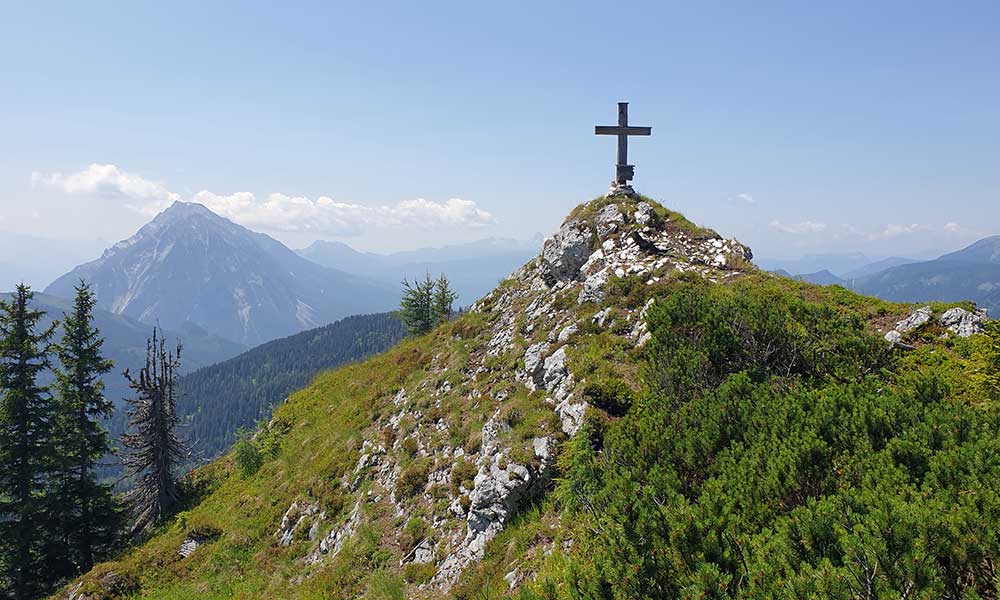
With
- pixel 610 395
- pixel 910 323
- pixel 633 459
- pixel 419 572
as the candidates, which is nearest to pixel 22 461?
pixel 419 572

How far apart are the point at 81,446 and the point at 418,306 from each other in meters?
22.3

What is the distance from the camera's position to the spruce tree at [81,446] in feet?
77.2

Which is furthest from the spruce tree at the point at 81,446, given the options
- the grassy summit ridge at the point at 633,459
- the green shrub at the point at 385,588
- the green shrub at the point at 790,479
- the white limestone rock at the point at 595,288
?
the green shrub at the point at 790,479

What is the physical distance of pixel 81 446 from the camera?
→ 24.4 metres

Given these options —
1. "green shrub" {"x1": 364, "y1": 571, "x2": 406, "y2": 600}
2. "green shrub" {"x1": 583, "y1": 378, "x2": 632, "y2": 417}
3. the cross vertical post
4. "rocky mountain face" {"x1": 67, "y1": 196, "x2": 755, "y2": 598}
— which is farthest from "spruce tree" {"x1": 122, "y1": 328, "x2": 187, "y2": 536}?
the cross vertical post

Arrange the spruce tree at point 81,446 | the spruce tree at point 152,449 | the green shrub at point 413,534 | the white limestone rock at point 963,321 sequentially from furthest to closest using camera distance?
1. the spruce tree at point 152,449
2. the spruce tree at point 81,446
3. the green shrub at point 413,534
4. the white limestone rock at point 963,321

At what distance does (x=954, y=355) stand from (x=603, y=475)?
777 centimetres

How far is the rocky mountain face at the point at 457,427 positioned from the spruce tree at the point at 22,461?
812cm

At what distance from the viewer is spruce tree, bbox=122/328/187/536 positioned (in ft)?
81.5

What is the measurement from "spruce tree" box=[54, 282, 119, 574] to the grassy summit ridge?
17.4 feet

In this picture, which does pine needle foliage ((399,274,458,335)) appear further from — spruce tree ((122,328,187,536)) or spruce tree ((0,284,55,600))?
spruce tree ((0,284,55,600))

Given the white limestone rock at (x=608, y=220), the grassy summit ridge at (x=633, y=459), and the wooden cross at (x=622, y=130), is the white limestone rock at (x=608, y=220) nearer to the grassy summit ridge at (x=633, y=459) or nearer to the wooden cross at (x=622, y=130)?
the grassy summit ridge at (x=633, y=459)

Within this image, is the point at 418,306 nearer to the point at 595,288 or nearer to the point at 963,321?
the point at 595,288

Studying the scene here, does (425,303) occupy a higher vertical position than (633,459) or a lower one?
higher
